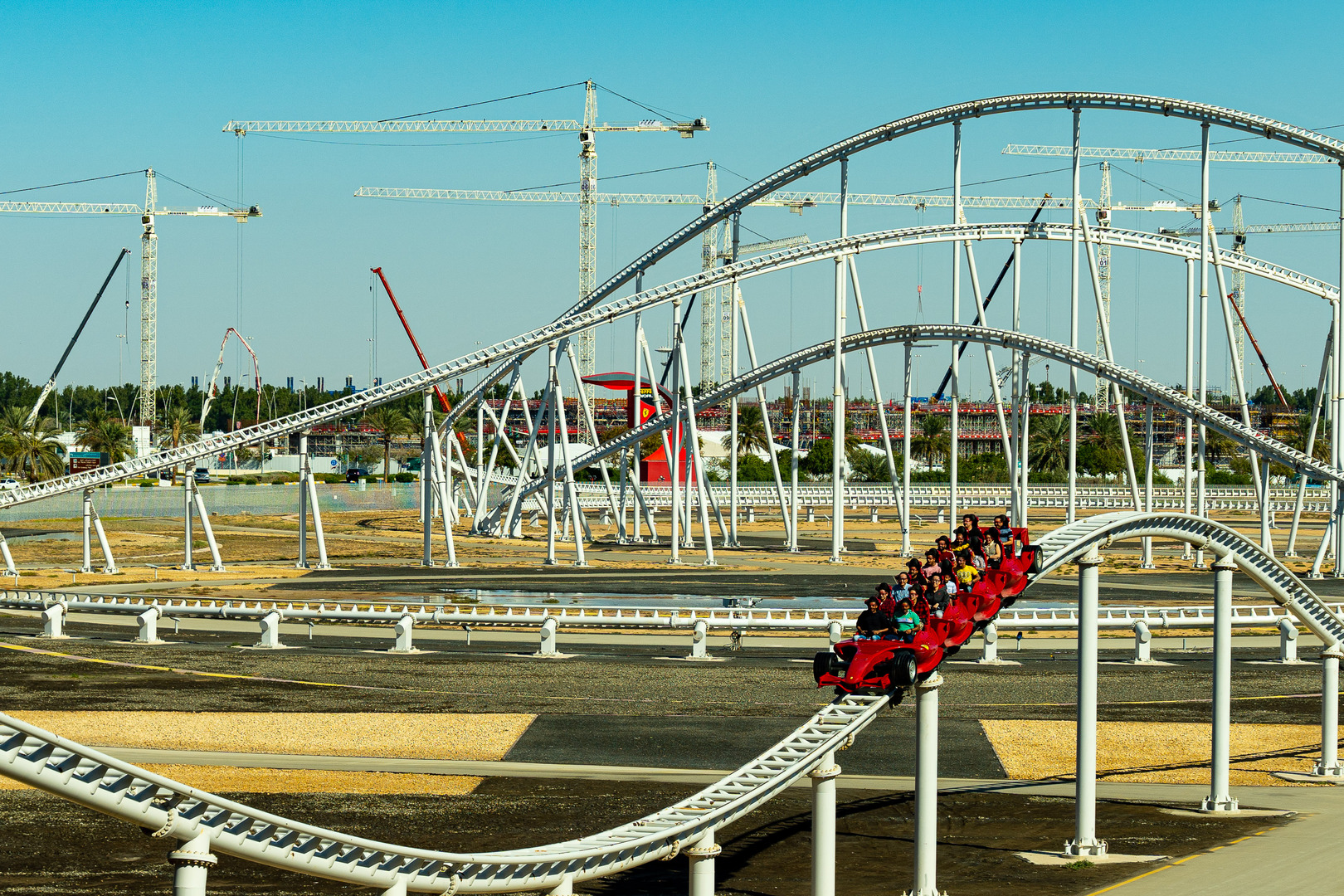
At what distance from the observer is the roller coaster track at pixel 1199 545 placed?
15461 mm

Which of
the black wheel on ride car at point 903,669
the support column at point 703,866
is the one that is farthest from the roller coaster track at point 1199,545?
Result: the support column at point 703,866

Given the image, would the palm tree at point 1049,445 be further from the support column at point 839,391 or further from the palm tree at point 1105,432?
the support column at point 839,391

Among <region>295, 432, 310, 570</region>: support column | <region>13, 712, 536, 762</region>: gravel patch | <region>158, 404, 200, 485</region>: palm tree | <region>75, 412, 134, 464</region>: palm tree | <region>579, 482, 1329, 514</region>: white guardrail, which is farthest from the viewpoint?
<region>158, 404, 200, 485</region>: palm tree

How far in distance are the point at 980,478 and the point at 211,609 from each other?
8670 centimetres

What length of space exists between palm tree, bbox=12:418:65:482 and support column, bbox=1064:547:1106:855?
3105 inches

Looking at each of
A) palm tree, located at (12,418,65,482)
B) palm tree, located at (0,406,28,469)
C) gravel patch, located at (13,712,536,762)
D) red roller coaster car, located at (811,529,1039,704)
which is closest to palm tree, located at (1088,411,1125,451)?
palm tree, located at (12,418,65,482)

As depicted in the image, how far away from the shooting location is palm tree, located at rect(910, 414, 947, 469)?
372 ft

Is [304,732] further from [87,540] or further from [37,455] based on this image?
[37,455]

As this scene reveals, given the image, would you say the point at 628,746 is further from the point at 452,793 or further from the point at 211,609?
the point at 211,609

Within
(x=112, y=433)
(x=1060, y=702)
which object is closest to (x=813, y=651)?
(x=1060, y=702)

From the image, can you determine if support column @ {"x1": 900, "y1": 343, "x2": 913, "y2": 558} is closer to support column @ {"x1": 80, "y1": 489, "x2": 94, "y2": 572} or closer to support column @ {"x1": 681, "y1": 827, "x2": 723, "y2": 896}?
support column @ {"x1": 80, "y1": 489, "x2": 94, "y2": 572}

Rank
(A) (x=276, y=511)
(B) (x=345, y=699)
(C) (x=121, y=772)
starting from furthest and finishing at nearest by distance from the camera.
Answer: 1. (A) (x=276, y=511)
2. (B) (x=345, y=699)
3. (C) (x=121, y=772)

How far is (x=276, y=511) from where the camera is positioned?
281ft

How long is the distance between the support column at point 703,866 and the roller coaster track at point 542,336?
35.2m
